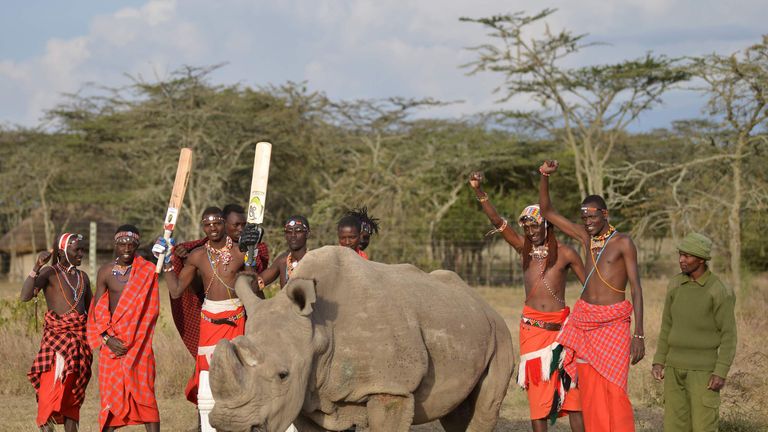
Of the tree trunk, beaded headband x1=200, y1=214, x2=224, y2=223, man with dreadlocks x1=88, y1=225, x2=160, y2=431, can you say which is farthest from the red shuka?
the tree trunk

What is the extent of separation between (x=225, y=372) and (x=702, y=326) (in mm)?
3543

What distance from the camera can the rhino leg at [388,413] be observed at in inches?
207

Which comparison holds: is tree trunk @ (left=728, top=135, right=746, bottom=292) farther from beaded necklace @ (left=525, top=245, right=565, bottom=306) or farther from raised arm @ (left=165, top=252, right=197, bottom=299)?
raised arm @ (left=165, top=252, right=197, bottom=299)

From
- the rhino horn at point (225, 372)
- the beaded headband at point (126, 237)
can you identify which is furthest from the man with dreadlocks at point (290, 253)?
the rhino horn at point (225, 372)

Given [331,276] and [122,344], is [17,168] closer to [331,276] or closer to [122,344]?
[122,344]

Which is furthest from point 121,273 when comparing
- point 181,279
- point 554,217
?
point 554,217

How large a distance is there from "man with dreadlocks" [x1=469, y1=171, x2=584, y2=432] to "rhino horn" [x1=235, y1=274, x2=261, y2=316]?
7.85 feet

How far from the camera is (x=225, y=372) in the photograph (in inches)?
172

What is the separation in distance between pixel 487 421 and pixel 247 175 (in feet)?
80.6

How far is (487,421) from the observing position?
642 centimetres

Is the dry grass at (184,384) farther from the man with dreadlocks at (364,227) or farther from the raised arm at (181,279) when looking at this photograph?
the man with dreadlocks at (364,227)

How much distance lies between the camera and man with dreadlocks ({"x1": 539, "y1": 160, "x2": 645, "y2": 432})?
658 centimetres

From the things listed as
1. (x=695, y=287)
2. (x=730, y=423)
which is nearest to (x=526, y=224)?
(x=695, y=287)

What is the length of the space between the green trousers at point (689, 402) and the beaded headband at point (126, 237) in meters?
4.23
